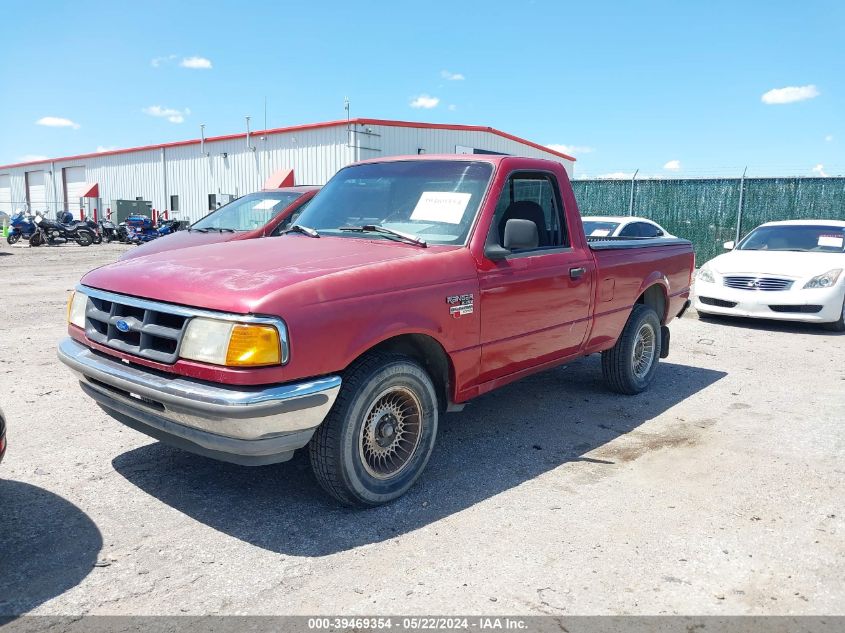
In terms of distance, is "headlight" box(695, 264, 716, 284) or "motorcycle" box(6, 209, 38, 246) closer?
"headlight" box(695, 264, 716, 284)

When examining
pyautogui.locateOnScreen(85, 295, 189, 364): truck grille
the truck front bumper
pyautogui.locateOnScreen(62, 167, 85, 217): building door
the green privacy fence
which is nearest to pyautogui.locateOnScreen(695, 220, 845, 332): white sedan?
the green privacy fence

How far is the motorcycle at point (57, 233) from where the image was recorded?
24266 millimetres

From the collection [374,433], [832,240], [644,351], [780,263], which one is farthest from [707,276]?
[374,433]

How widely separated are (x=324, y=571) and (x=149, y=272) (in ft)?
5.85

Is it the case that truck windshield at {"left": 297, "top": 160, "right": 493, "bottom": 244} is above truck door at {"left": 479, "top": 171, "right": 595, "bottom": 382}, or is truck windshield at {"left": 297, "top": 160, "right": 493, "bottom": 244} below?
above

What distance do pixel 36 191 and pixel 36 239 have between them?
2324 centimetres

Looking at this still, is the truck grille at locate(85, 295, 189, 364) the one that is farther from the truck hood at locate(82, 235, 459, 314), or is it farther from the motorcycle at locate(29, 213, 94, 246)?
the motorcycle at locate(29, 213, 94, 246)

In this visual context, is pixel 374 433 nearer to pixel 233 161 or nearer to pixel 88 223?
pixel 88 223

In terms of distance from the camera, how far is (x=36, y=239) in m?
24.1

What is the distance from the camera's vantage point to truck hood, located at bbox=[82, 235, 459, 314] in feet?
10.2

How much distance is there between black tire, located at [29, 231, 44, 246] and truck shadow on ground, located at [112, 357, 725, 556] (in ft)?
76.9

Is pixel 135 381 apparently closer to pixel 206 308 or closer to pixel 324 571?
pixel 206 308

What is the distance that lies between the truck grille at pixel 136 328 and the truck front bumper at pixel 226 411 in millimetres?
113

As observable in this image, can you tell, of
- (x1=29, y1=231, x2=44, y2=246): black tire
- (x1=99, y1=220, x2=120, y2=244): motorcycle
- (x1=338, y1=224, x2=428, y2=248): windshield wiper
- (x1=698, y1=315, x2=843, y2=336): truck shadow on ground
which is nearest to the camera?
(x1=338, y1=224, x2=428, y2=248): windshield wiper
